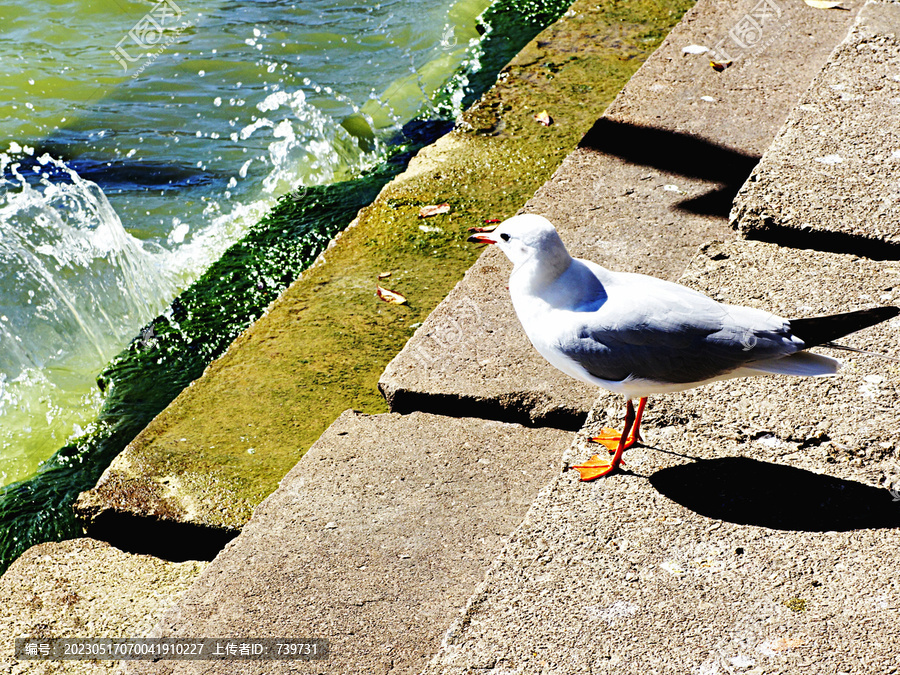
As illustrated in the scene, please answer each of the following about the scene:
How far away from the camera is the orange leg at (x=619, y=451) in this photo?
6.93ft

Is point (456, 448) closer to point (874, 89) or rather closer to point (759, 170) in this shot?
point (759, 170)

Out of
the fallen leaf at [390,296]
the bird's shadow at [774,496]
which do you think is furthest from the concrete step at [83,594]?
the bird's shadow at [774,496]

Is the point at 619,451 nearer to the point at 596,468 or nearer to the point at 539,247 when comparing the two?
the point at 596,468

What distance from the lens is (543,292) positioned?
2143mm

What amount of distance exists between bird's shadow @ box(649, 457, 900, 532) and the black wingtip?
35 centimetres

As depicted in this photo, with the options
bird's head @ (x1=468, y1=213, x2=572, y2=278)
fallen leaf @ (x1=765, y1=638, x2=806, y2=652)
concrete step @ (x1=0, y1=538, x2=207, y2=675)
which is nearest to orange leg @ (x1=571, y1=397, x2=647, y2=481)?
bird's head @ (x1=468, y1=213, x2=572, y2=278)

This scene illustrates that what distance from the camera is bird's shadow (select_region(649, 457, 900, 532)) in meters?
1.92

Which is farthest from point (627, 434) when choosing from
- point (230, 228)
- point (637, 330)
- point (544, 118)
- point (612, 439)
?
point (230, 228)

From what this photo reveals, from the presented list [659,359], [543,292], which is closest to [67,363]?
[543,292]

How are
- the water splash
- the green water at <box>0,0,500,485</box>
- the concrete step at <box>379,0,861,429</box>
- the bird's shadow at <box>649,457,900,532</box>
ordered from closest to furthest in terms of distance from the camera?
1. the bird's shadow at <box>649,457,900,532</box>
2. the concrete step at <box>379,0,861,429</box>
3. the water splash
4. the green water at <box>0,0,500,485</box>

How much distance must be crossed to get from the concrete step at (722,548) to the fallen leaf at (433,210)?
1832mm

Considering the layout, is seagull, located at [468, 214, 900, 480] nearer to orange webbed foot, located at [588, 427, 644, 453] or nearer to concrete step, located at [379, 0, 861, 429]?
orange webbed foot, located at [588, 427, 644, 453]

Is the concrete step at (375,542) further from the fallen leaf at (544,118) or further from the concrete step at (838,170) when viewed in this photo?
the fallen leaf at (544,118)

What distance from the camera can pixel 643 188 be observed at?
11.4 ft
